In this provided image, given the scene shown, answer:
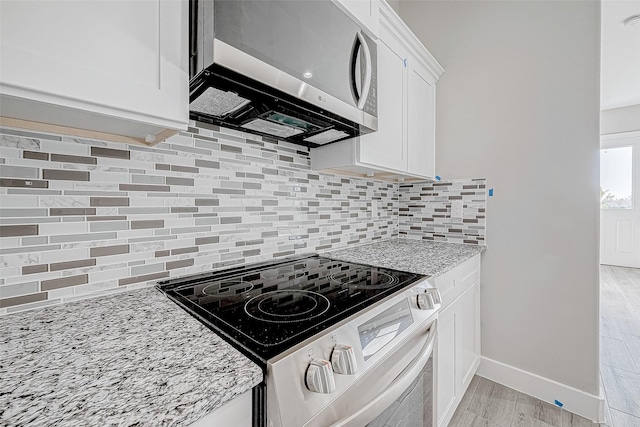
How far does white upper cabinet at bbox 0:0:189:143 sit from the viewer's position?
0.50 meters

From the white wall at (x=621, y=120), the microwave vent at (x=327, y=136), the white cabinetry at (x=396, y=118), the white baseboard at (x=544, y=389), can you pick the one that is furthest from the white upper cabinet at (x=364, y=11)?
the white wall at (x=621, y=120)

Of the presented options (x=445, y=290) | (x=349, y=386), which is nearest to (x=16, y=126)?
(x=349, y=386)

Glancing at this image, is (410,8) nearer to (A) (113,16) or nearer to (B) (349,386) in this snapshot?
(A) (113,16)

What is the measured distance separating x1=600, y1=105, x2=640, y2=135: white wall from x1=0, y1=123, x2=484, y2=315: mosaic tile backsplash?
19.9 ft

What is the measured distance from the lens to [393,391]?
74 centimetres

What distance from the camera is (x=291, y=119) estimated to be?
3.53 ft

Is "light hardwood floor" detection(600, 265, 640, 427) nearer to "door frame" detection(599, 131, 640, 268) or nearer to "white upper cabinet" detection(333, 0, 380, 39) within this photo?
"door frame" detection(599, 131, 640, 268)

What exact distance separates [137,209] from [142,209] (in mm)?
14

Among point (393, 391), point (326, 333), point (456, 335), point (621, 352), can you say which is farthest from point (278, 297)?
point (621, 352)

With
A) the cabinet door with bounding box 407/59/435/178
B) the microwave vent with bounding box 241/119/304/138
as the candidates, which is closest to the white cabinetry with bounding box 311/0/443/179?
the cabinet door with bounding box 407/59/435/178

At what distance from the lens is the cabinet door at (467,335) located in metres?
1.49

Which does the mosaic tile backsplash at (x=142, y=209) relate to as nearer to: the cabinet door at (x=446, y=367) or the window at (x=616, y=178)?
the cabinet door at (x=446, y=367)

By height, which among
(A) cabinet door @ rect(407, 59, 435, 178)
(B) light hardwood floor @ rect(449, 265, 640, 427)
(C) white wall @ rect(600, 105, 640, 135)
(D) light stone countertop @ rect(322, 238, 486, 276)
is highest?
(C) white wall @ rect(600, 105, 640, 135)

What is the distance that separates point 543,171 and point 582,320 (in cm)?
89
